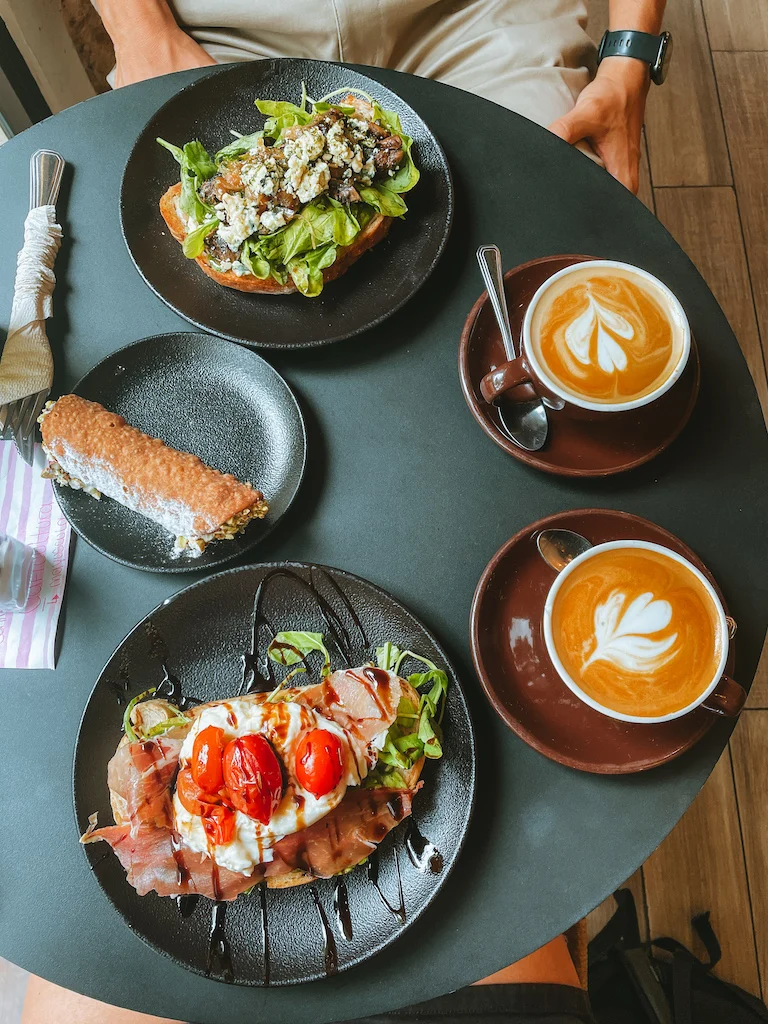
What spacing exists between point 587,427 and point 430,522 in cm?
30

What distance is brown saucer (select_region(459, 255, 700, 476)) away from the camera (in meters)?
1.26

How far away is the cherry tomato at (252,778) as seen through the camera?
109cm

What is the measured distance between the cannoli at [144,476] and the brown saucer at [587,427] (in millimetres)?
406

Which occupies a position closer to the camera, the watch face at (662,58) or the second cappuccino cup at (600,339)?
the second cappuccino cup at (600,339)

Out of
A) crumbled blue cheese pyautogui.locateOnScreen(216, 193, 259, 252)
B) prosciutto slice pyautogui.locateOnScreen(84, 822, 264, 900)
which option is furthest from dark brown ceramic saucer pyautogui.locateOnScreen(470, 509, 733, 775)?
crumbled blue cheese pyautogui.locateOnScreen(216, 193, 259, 252)

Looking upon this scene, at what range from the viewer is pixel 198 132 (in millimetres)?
1453

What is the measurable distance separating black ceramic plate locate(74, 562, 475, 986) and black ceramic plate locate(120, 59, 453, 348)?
0.44 metres

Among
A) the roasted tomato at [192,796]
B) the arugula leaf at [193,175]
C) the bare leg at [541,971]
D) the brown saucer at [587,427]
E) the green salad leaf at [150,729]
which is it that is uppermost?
Answer: the arugula leaf at [193,175]

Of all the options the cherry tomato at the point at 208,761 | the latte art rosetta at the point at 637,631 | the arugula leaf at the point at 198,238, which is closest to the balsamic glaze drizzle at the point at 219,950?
the cherry tomato at the point at 208,761

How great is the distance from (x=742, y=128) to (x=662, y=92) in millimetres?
297

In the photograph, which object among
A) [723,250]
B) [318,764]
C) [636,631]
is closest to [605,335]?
[636,631]

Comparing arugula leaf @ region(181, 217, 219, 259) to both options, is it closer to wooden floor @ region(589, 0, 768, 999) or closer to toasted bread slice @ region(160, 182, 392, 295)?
toasted bread slice @ region(160, 182, 392, 295)

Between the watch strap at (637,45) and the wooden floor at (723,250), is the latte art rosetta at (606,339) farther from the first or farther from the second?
the wooden floor at (723,250)

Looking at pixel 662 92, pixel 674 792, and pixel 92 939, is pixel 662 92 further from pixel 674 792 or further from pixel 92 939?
pixel 92 939
